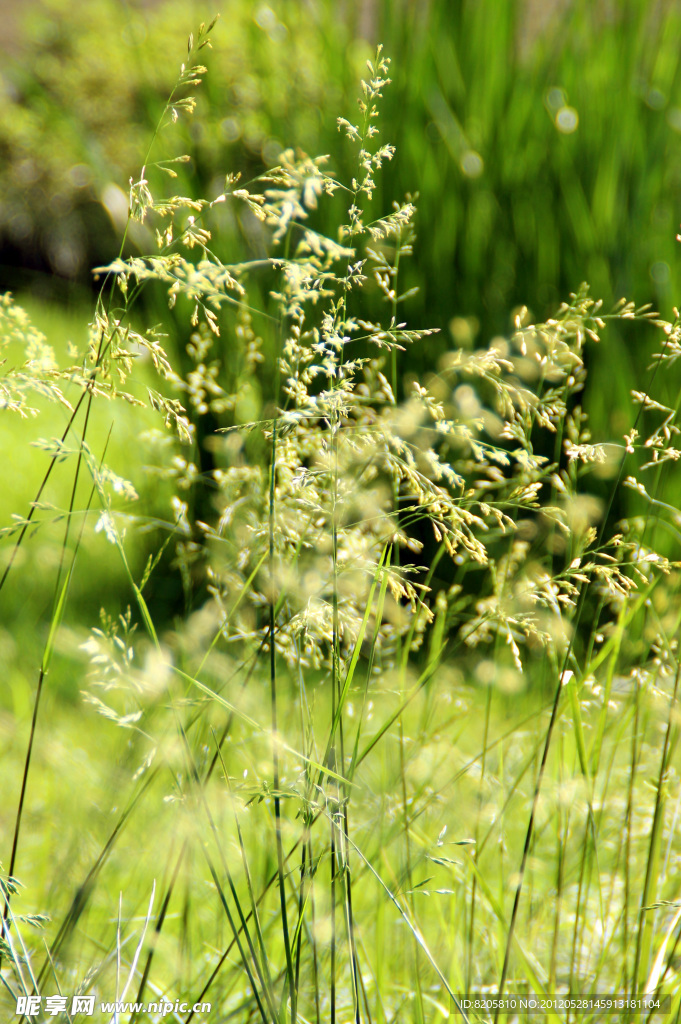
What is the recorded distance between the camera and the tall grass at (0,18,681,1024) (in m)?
0.68

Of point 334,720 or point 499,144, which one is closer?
point 334,720

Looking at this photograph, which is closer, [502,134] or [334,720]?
[334,720]

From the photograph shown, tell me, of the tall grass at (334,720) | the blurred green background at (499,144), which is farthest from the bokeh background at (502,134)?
the tall grass at (334,720)

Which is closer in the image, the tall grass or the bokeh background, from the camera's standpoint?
the tall grass

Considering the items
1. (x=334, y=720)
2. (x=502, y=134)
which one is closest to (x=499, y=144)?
(x=502, y=134)

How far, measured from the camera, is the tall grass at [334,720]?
0.68 meters

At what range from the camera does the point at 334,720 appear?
0.64 m

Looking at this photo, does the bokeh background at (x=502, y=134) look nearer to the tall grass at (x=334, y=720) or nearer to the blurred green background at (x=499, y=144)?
the blurred green background at (x=499, y=144)

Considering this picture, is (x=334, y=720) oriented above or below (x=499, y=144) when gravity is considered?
below

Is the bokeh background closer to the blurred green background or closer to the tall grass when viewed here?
the blurred green background

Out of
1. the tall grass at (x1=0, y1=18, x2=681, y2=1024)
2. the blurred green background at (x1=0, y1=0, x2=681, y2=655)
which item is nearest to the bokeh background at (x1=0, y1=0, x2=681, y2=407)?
the blurred green background at (x1=0, y1=0, x2=681, y2=655)

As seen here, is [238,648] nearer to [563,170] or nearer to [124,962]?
[124,962]

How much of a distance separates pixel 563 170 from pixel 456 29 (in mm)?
448

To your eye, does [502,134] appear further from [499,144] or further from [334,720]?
[334,720]
